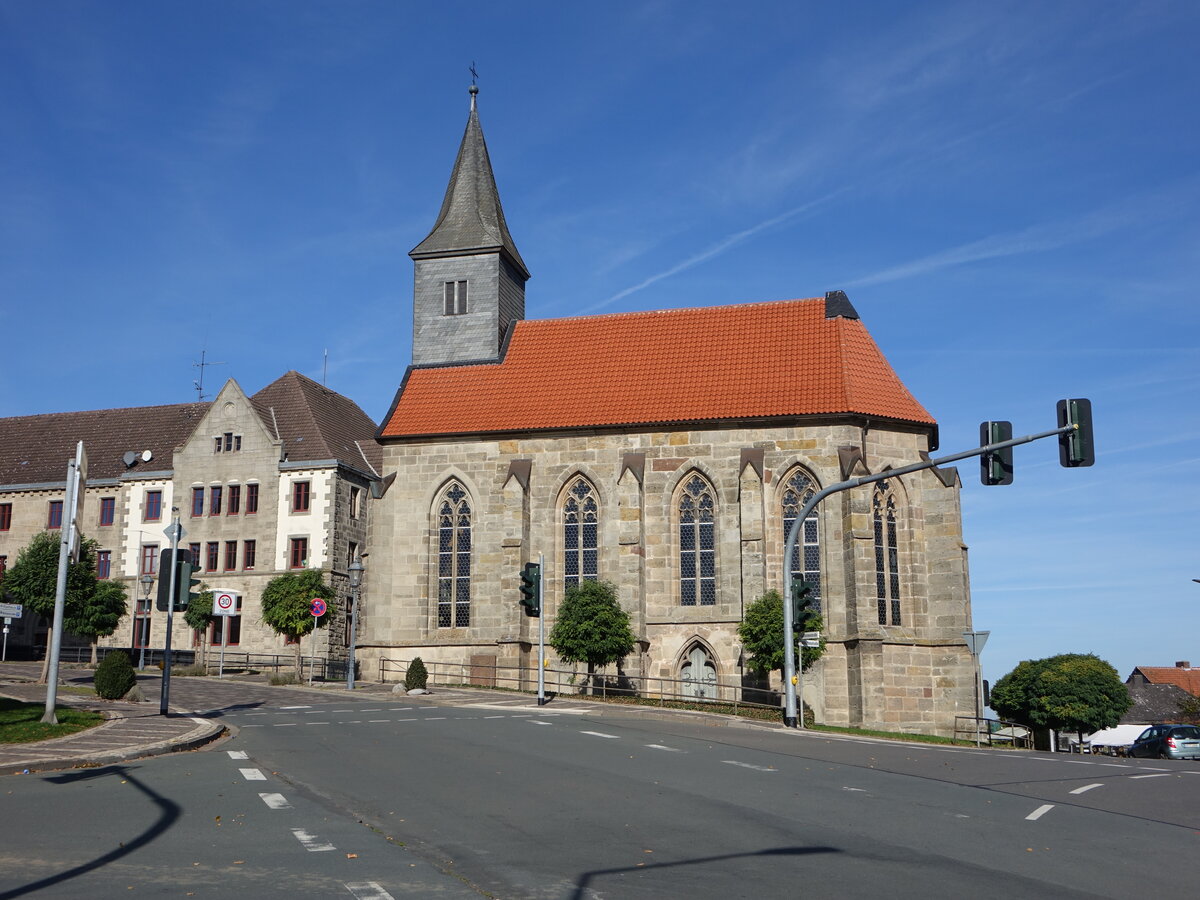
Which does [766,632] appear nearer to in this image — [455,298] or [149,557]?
[455,298]

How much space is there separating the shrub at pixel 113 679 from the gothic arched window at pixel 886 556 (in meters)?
21.8

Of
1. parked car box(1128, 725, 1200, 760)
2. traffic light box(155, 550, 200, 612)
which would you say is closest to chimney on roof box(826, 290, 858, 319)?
parked car box(1128, 725, 1200, 760)

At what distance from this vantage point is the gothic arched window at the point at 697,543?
37.5 metres

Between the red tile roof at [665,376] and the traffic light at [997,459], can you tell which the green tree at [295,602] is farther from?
the traffic light at [997,459]

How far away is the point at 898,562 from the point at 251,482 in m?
27.5

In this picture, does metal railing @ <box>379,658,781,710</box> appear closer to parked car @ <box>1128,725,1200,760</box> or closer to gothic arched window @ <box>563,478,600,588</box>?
gothic arched window @ <box>563,478,600,588</box>

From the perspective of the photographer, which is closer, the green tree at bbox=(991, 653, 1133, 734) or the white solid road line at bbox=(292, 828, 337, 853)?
the white solid road line at bbox=(292, 828, 337, 853)

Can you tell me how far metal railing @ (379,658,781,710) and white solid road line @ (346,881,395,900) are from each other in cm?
2723

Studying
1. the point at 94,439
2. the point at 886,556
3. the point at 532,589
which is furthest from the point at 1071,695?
the point at 94,439

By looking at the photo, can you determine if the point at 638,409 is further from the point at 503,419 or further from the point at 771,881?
the point at 771,881

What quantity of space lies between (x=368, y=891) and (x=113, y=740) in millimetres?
10715

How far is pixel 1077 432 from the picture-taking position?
53.7 feet

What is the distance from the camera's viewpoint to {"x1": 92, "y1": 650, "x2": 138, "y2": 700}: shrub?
25.1 m

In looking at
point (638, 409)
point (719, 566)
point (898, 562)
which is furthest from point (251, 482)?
point (898, 562)
